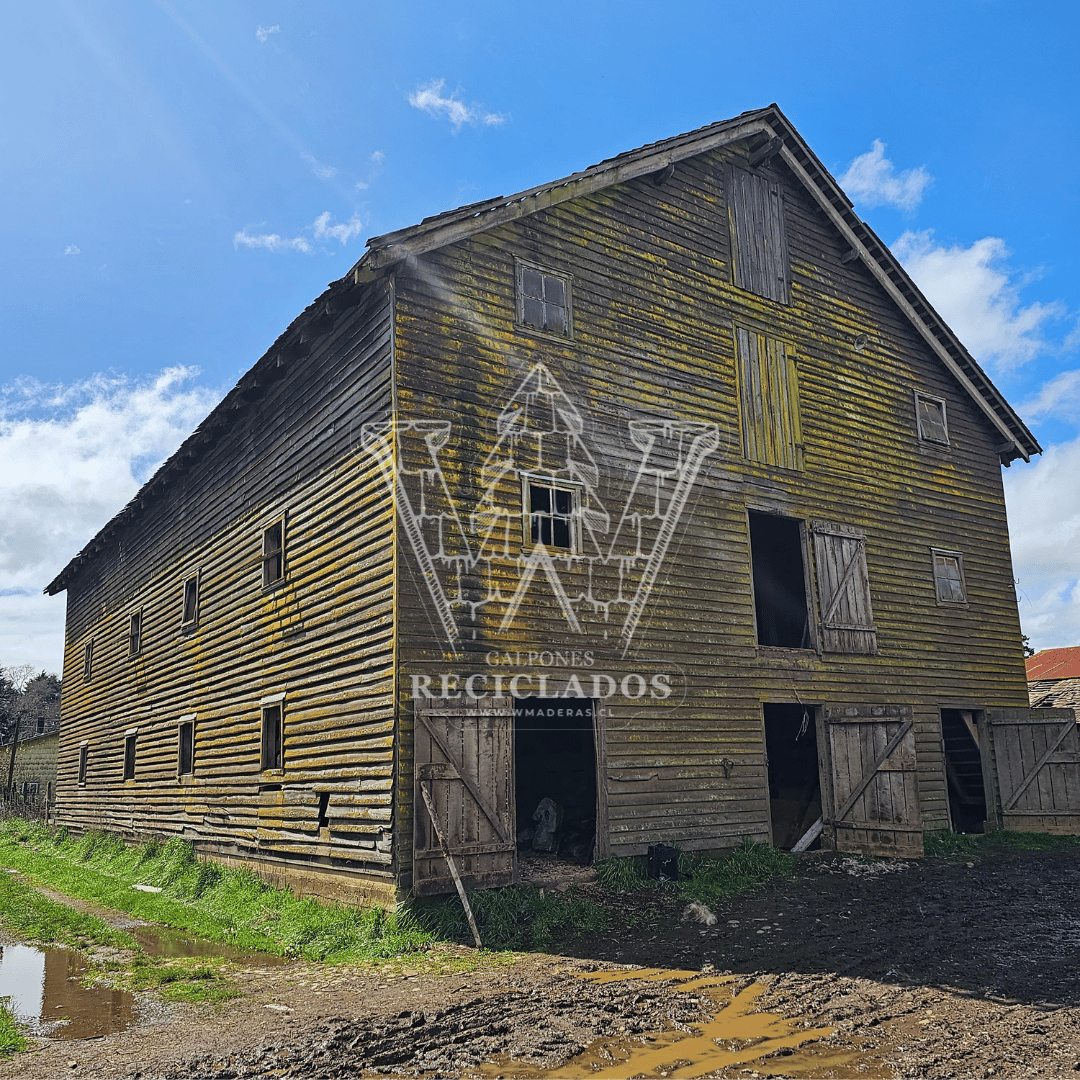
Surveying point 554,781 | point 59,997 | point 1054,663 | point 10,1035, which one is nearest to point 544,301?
point 554,781

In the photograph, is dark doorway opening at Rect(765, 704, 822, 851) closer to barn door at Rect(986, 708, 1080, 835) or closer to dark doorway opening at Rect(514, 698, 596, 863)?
dark doorway opening at Rect(514, 698, 596, 863)

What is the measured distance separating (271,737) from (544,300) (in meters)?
7.70

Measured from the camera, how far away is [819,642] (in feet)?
51.3

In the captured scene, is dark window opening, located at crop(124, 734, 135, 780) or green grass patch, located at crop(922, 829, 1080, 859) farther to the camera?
dark window opening, located at crop(124, 734, 135, 780)

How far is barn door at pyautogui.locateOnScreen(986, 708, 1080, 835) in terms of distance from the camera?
16.6m

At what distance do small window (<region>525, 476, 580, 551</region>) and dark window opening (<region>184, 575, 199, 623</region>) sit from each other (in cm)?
849

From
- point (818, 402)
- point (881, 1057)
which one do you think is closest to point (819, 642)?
point (818, 402)

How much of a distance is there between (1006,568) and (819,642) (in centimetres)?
654

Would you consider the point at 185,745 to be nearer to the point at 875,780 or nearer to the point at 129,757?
the point at 129,757

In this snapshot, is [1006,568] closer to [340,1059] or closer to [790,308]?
[790,308]

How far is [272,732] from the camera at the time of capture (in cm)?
1406

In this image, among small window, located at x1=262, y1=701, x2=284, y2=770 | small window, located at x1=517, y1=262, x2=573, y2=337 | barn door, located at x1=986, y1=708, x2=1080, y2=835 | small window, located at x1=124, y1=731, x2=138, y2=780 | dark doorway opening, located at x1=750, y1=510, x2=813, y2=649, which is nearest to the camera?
small window, located at x1=517, y1=262, x2=573, y2=337

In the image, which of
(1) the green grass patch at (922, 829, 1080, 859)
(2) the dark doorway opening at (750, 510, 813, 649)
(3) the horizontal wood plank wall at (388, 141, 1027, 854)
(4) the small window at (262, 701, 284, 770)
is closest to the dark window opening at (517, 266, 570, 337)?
(3) the horizontal wood plank wall at (388, 141, 1027, 854)

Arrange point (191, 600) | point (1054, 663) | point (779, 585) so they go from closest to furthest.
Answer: point (191, 600), point (779, 585), point (1054, 663)
